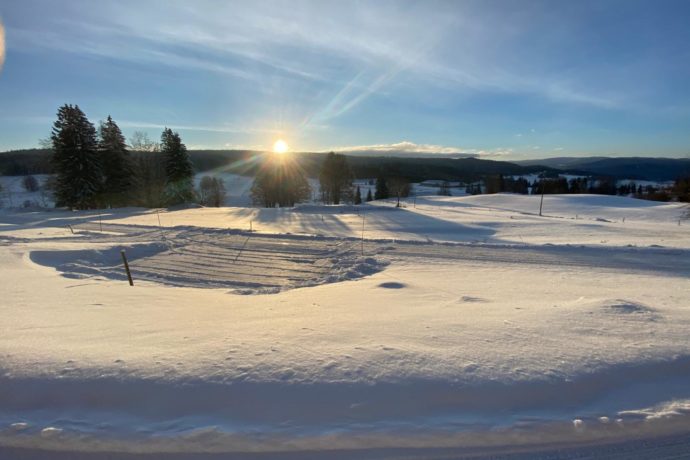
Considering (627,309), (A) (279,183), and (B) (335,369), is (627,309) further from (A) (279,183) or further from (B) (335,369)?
(A) (279,183)

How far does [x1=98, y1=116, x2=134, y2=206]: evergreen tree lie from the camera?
35.2m

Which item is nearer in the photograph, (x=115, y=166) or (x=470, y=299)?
(x=470, y=299)

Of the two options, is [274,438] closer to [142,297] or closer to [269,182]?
[142,297]

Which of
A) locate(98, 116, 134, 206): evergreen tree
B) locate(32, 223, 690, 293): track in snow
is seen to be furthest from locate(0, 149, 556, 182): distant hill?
locate(32, 223, 690, 293): track in snow

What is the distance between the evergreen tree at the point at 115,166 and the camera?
35250mm

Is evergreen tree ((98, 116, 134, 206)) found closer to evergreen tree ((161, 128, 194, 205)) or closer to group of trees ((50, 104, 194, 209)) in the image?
group of trees ((50, 104, 194, 209))

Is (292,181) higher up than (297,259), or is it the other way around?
(292,181)

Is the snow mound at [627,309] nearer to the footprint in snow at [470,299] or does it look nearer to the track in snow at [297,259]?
the footprint in snow at [470,299]

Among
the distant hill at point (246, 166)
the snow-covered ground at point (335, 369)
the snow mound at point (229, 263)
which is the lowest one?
the snow mound at point (229, 263)

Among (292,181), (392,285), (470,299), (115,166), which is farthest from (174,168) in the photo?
(470,299)

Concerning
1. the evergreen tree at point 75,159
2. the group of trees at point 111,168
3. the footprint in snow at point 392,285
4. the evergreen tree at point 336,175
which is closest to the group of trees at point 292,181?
the evergreen tree at point 336,175

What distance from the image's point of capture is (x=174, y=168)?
3828 centimetres

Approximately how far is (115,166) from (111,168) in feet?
1.45

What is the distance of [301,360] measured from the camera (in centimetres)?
288
